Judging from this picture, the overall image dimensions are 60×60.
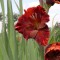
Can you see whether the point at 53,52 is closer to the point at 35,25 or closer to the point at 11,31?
the point at 35,25

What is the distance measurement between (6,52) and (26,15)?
0.61ft

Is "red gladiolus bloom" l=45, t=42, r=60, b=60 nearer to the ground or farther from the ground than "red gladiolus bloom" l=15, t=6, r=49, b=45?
nearer to the ground

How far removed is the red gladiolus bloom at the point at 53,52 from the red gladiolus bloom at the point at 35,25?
20mm

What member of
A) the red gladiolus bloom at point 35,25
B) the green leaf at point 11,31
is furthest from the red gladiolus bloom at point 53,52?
the green leaf at point 11,31

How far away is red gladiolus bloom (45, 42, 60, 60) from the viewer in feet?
1.70

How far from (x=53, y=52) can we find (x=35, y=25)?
0.08m

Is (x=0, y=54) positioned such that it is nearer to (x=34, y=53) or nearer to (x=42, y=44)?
(x=34, y=53)

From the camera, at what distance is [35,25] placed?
554 millimetres

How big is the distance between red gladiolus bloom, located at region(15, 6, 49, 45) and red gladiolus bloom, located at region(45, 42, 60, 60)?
0.02 m

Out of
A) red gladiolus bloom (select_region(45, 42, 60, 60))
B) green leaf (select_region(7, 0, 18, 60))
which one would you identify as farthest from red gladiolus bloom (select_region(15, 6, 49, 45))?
green leaf (select_region(7, 0, 18, 60))

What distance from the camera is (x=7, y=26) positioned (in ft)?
2.28

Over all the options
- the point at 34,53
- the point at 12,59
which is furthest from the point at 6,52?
the point at 34,53

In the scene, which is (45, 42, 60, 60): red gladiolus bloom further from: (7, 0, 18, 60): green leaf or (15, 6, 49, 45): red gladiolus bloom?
(7, 0, 18, 60): green leaf

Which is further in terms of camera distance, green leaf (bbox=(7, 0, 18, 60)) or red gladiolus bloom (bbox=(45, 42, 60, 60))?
green leaf (bbox=(7, 0, 18, 60))
